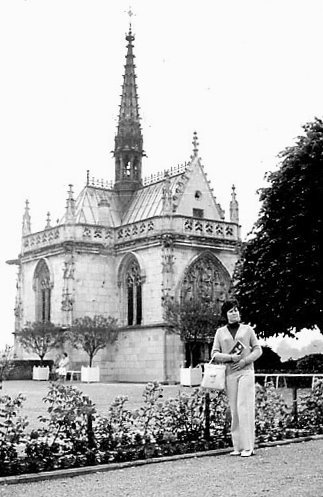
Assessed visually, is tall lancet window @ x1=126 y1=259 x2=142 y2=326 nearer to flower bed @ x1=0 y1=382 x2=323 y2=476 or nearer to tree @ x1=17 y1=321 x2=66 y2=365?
tree @ x1=17 y1=321 x2=66 y2=365

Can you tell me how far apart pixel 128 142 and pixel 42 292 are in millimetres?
11873

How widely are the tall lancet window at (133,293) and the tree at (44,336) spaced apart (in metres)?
4.50

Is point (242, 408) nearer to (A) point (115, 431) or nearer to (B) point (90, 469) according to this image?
(A) point (115, 431)

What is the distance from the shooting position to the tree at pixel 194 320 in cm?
4497

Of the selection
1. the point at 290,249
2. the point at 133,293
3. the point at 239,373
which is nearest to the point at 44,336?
the point at 133,293

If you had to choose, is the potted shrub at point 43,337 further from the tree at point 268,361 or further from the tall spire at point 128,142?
the tree at point 268,361

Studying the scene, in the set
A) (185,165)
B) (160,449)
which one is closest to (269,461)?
(160,449)

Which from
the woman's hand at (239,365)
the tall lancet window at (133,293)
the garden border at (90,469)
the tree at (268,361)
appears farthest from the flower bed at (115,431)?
the tall lancet window at (133,293)

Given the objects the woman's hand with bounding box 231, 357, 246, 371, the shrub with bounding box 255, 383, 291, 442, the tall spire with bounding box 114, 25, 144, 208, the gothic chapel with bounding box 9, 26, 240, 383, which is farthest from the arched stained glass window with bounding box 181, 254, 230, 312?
the woman's hand with bounding box 231, 357, 246, 371

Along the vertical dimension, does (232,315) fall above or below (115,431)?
above

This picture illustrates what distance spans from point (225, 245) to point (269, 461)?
41063 millimetres

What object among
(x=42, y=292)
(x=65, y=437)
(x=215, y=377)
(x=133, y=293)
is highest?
(x=42, y=292)

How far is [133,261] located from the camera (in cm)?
5256

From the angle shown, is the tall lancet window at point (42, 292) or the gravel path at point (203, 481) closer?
the gravel path at point (203, 481)
